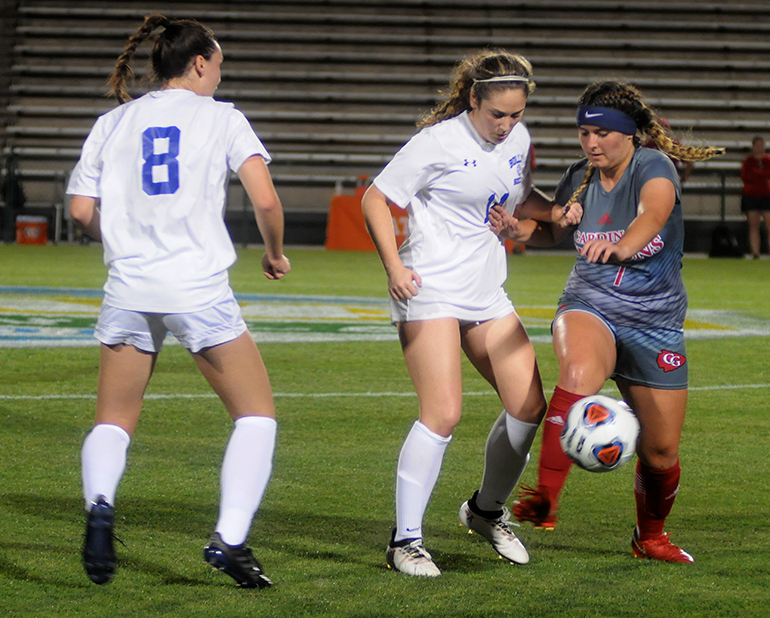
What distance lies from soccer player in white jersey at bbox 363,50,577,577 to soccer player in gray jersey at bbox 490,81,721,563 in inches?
5.9

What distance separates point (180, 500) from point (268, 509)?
1.15 feet

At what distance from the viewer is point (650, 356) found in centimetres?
386

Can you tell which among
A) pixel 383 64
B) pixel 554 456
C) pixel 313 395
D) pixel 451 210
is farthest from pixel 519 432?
pixel 383 64

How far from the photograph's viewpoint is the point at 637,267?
392 centimetres

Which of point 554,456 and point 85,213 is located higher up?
point 85,213

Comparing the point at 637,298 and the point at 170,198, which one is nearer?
the point at 170,198

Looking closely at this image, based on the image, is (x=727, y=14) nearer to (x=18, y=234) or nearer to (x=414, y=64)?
(x=414, y=64)

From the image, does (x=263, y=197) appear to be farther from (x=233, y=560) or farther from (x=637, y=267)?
(x=637, y=267)

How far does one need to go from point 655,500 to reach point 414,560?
0.86 metres

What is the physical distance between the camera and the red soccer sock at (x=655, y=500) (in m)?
3.97

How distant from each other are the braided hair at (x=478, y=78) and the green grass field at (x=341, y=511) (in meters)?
1.46

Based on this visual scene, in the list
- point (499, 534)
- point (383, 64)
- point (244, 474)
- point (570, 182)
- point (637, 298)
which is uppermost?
point (383, 64)

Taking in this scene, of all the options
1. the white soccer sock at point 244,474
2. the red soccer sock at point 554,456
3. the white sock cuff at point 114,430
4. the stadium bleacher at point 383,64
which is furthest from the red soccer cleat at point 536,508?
the stadium bleacher at point 383,64

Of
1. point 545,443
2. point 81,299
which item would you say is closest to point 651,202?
point 545,443
